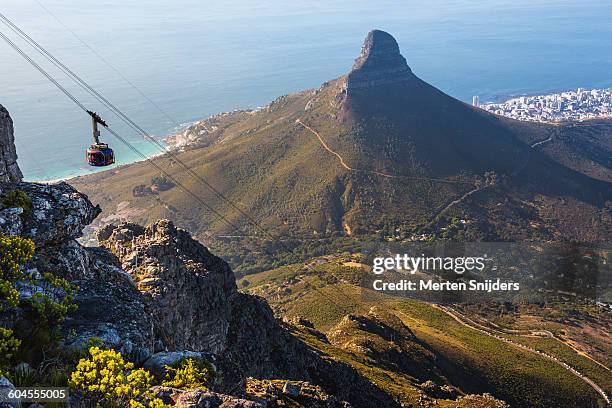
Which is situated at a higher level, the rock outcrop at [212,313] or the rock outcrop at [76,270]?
the rock outcrop at [76,270]

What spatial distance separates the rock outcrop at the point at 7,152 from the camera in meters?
16.9

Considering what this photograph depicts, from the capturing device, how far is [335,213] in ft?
436

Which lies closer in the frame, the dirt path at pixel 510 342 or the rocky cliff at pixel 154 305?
the rocky cliff at pixel 154 305

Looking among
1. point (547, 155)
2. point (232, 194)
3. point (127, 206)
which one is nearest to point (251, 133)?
point (232, 194)

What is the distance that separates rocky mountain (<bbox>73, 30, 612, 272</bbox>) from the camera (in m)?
127

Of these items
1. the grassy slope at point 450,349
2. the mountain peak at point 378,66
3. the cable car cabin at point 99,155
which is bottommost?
the grassy slope at point 450,349

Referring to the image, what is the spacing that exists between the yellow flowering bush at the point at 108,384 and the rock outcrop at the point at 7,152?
37.1 feet

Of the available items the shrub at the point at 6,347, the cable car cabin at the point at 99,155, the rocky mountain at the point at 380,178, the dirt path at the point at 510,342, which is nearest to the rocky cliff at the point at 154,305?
the shrub at the point at 6,347

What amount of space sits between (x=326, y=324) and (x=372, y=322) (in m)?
16.0

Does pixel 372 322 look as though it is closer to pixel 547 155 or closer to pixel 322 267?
pixel 322 267

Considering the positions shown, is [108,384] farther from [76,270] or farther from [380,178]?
[380,178]

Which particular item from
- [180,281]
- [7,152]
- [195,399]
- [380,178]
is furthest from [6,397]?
[380,178]

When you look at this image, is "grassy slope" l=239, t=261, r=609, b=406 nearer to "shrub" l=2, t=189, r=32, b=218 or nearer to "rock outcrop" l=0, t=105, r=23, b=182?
"rock outcrop" l=0, t=105, r=23, b=182

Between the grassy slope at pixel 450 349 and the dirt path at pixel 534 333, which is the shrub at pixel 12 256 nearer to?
the grassy slope at pixel 450 349
